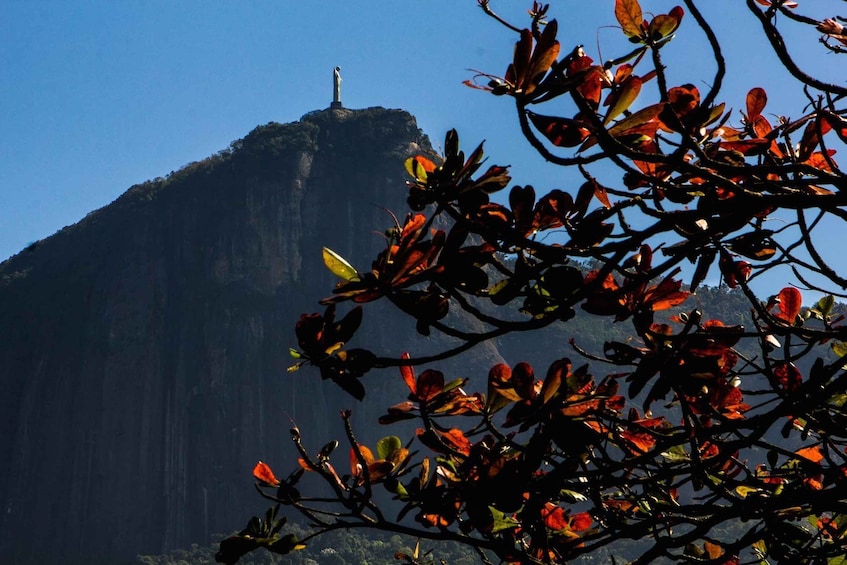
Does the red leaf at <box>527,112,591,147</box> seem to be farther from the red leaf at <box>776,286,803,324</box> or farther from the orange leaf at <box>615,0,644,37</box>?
the red leaf at <box>776,286,803,324</box>

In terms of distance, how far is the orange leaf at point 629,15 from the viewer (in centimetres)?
104

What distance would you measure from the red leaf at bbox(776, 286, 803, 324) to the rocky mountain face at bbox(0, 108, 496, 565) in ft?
137

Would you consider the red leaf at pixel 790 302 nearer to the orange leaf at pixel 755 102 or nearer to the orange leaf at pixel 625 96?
the orange leaf at pixel 755 102

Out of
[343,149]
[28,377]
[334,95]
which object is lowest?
[28,377]

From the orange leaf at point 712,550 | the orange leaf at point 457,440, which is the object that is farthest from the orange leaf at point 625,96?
the orange leaf at point 712,550

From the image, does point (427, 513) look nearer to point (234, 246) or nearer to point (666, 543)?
point (666, 543)

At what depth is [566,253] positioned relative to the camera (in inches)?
40.6

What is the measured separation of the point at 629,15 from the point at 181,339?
47541mm

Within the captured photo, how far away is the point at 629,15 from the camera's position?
1049 millimetres

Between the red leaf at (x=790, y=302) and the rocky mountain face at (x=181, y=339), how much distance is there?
41876 millimetres

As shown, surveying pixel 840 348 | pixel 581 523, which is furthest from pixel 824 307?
pixel 581 523

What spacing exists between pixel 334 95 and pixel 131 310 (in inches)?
732

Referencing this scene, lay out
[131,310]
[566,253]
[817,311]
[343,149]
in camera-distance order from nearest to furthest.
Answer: [566,253] < [817,311] < [131,310] < [343,149]

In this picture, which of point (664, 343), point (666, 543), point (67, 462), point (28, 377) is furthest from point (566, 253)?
point (28, 377)
